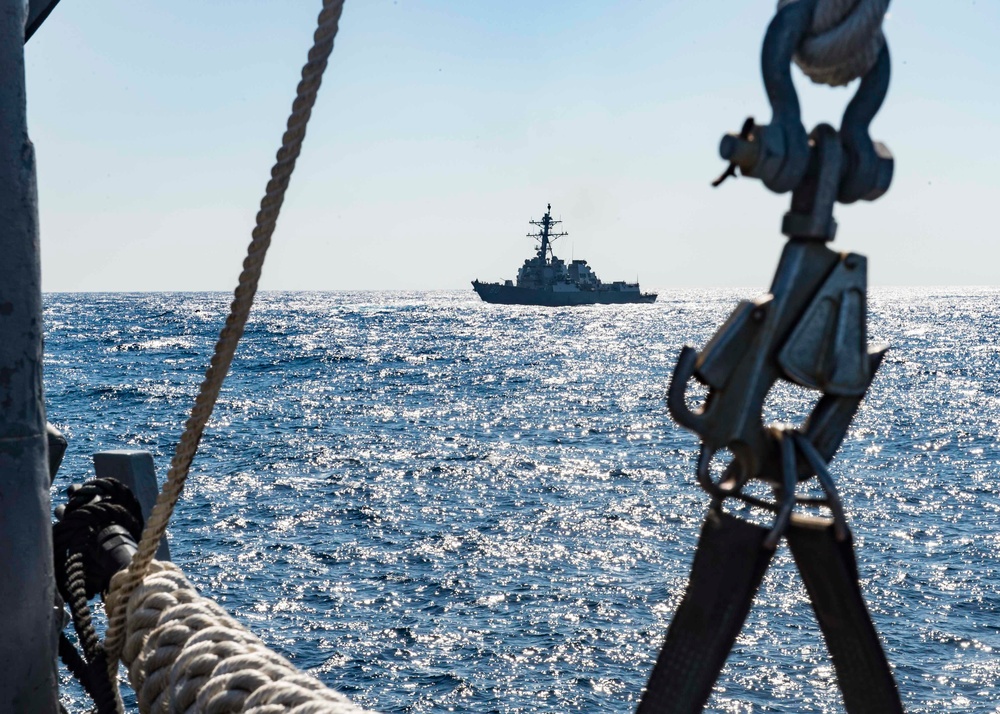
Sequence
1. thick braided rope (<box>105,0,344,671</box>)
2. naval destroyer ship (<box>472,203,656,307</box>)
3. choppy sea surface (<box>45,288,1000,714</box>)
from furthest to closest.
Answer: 1. naval destroyer ship (<box>472,203,656,307</box>)
2. choppy sea surface (<box>45,288,1000,714</box>)
3. thick braided rope (<box>105,0,344,671</box>)

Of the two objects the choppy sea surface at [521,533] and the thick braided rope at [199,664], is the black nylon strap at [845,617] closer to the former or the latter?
the thick braided rope at [199,664]

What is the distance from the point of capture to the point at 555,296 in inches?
4444

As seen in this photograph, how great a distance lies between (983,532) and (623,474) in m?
9.97

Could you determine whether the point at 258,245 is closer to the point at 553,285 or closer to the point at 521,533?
the point at 521,533

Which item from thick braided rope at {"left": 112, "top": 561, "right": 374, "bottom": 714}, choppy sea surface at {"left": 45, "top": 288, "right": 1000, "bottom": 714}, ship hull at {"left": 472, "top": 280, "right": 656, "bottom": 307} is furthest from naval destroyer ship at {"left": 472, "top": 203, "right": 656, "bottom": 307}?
thick braided rope at {"left": 112, "top": 561, "right": 374, "bottom": 714}

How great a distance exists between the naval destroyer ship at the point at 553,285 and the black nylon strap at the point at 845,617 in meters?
101

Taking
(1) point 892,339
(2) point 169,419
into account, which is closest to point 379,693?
(2) point 169,419

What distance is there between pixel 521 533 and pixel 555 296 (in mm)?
92738

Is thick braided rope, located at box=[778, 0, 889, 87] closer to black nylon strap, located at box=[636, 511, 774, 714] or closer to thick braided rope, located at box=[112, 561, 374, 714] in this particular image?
black nylon strap, located at box=[636, 511, 774, 714]

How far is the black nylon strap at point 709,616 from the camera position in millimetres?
1046

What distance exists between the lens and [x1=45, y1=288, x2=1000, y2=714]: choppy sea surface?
44.9ft

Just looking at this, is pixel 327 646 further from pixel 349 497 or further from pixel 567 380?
pixel 567 380

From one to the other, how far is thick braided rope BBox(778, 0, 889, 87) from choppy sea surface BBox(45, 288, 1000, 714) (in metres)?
12.4

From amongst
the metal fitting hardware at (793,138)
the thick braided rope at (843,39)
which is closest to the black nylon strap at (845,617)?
the metal fitting hardware at (793,138)
